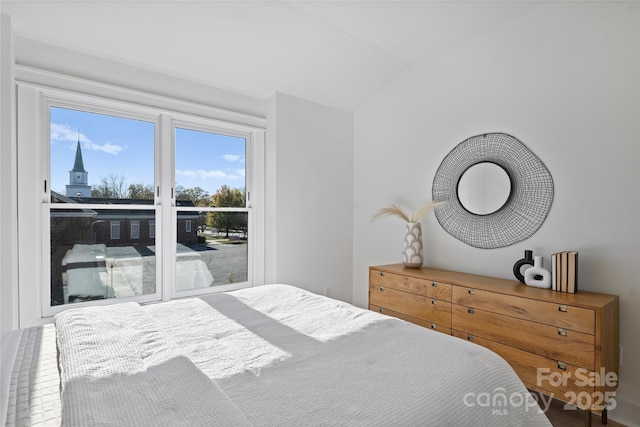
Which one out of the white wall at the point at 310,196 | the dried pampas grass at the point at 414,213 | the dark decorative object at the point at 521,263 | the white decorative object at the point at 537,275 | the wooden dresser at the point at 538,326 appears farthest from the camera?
the white wall at the point at 310,196

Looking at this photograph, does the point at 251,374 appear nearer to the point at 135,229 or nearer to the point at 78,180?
the point at 135,229

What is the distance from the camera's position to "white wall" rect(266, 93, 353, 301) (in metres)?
3.39

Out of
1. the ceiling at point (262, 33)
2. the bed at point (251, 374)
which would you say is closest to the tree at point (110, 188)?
the ceiling at point (262, 33)

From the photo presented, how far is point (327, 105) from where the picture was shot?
3750mm

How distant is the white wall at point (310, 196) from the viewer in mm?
3389

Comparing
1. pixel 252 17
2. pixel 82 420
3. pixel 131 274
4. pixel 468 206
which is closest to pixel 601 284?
pixel 468 206

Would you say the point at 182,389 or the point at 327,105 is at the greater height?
the point at 327,105

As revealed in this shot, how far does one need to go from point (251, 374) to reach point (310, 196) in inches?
100

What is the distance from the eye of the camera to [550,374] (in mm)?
2051

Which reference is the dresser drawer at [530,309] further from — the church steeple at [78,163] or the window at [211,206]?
the church steeple at [78,163]

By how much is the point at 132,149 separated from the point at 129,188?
0.32 m

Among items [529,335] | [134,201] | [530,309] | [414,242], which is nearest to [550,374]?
[529,335]

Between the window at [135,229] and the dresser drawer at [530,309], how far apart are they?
250 centimetres

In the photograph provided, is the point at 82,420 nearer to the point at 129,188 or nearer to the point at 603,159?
the point at 129,188
